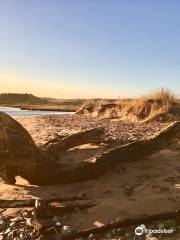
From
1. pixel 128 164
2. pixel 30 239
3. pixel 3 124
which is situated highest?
pixel 3 124

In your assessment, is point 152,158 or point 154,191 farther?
point 152,158

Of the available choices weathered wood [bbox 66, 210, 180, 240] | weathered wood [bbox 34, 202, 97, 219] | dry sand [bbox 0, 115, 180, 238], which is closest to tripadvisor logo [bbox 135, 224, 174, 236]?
weathered wood [bbox 66, 210, 180, 240]

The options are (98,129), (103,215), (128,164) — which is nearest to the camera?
(103,215)

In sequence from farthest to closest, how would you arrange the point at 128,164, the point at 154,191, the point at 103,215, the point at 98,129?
1. the point at 98,129
2. the point at 128,164
3. the point at 154,191
4. the point at 103,215

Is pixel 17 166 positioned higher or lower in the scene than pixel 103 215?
higher

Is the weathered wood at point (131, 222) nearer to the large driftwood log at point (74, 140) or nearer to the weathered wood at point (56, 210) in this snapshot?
the weathered wood at point (56, 210)

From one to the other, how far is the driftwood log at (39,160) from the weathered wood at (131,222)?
1.70 m

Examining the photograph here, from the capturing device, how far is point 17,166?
225 inches

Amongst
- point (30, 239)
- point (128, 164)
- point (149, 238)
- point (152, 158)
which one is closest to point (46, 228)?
point (30, 239)

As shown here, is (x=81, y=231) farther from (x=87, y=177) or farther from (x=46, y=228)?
(x=87, y=177)

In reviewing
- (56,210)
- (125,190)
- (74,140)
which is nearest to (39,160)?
(56,210)

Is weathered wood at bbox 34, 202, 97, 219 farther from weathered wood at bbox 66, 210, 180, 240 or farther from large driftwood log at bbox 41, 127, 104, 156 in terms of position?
large driftwood log at bbox 41, 127, 104, 156

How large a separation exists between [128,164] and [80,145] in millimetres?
2210

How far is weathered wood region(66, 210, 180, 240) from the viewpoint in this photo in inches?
167
